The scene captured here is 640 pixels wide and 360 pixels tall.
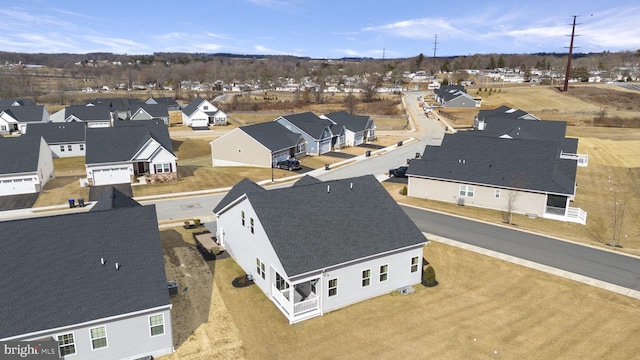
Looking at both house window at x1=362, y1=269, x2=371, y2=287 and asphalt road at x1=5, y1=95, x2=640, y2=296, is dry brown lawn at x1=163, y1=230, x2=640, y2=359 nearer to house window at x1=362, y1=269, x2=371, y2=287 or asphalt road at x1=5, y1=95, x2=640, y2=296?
house window at x1=362, y1=269, x2=371, y2=287

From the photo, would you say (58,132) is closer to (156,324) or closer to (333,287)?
(156,324)

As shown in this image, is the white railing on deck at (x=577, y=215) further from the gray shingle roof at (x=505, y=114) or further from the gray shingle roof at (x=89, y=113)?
the gray shingle roof at (x=89, y=113)

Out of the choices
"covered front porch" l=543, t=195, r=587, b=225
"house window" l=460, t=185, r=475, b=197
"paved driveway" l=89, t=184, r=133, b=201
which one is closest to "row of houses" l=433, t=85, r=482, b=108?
"house window" l=460, t=185, r=475, b=197

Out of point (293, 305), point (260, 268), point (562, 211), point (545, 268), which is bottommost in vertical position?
point (545, 268)

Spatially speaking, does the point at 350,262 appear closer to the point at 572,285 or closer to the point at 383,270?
the point at 383,270

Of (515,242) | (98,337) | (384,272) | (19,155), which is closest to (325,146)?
(515,242)

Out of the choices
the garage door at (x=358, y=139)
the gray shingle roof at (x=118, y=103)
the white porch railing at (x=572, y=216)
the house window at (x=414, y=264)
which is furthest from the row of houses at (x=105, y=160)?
the gray shingle roof at (x=118, y=103)
